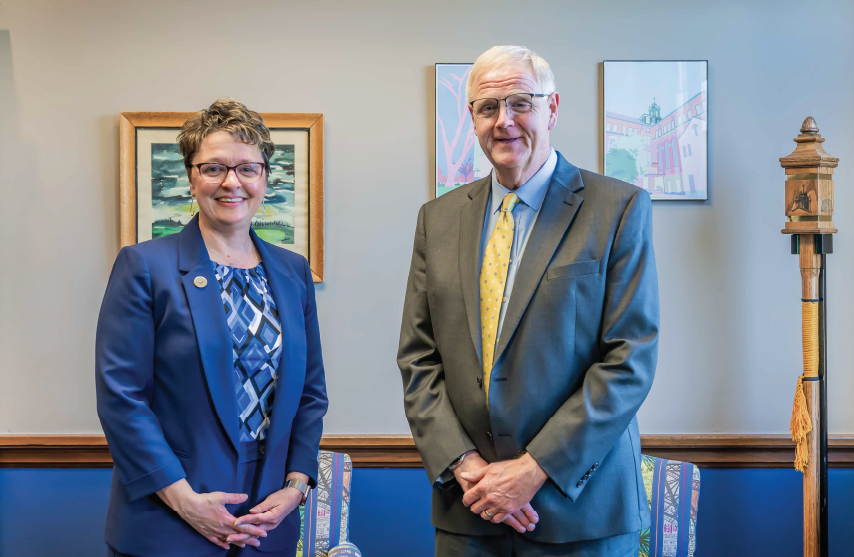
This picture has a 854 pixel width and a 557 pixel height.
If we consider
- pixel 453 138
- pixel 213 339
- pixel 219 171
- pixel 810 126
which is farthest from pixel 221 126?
pixel 810 126

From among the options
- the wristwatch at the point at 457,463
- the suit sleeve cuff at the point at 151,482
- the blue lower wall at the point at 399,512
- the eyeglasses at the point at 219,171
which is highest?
the eyeglasses at the point at 219,171

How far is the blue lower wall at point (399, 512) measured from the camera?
8.11ft

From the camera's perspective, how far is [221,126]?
1483 millimetres

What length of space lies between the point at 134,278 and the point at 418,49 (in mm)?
1539

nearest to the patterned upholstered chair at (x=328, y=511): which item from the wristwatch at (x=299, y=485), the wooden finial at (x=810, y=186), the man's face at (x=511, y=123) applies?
the wristwatch at (x=299, y=485)

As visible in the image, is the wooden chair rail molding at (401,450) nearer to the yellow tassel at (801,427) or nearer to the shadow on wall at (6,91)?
the yellow tassel at (801,427)

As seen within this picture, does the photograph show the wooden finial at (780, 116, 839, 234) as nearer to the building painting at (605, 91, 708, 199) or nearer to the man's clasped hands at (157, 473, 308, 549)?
the building painting at (605, 91, 708, 199)

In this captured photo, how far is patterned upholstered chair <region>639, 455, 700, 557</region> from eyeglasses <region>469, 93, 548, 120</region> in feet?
4.62

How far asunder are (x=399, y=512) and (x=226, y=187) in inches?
62.2

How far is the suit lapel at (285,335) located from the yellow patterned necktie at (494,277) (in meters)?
0.47

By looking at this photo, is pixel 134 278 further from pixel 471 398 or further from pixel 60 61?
pixel 60 61

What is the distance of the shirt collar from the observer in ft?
4.87

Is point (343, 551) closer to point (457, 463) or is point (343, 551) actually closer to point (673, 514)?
point (457, 463)

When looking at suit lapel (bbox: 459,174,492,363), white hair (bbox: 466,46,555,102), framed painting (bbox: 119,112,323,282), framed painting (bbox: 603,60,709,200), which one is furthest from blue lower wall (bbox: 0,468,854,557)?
white hair (bbox: 466,46,555,102)
